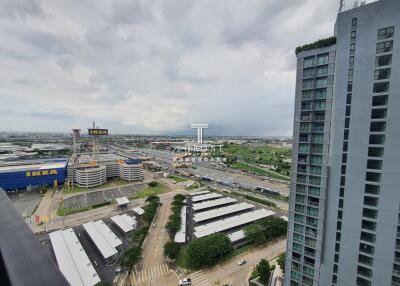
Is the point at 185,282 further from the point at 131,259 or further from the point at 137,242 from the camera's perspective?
the point at 137,242

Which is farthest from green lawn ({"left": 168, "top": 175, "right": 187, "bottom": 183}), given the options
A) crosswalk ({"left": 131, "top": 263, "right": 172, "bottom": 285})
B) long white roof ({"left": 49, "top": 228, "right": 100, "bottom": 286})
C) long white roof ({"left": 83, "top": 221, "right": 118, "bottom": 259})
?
crosswalk ({"left": 131, "top": 263, "right": 172, "bottom": 285})

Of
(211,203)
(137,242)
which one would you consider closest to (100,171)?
(211,203)

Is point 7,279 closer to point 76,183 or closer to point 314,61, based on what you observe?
point 314,61

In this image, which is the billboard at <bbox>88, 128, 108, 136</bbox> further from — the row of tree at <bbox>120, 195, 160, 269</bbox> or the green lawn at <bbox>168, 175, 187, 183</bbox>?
the row of tree at <bbox>120, 195, 160, 269</bbox>

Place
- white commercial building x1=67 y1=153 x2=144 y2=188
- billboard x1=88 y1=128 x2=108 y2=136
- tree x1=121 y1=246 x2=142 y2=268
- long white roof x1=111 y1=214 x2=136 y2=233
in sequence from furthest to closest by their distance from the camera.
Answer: billboard x1=88 y1=128 x2=108 y2=136
white commercial building x1=67 y1=153 x2=144 y2=188
long white roof x1=111 y1=214 x2=136 y2=233
tree x1=121 y1=246 x2=142 y2=268

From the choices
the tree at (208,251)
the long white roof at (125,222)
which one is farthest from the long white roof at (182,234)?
the long white roof at (125,222)

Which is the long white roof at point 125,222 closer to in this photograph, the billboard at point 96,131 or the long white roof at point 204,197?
Answer: the long white roof at point 204,197
